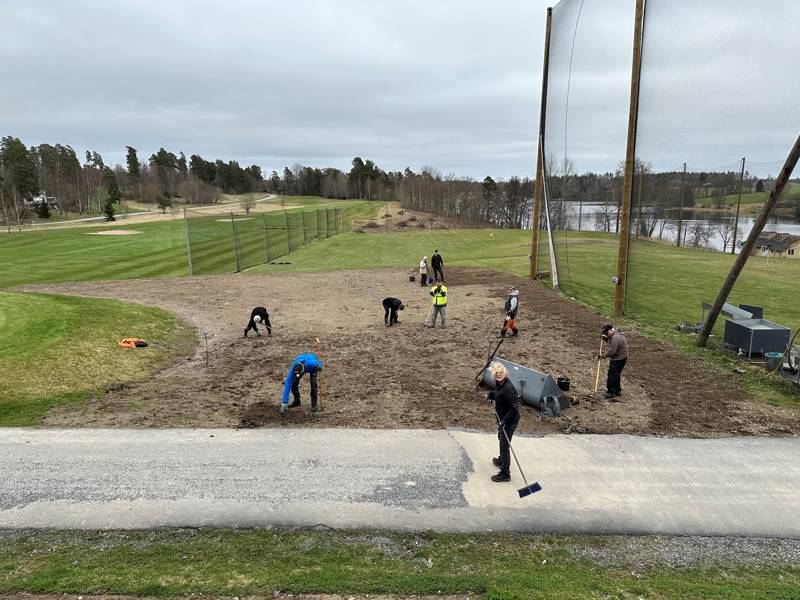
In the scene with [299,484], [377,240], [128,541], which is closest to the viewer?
[128,541]

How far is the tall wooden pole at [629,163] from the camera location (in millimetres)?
15648

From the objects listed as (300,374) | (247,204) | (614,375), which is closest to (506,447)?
(300,374)

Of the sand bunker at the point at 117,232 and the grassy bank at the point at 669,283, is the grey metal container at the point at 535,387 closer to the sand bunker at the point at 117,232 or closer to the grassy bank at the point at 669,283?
the grassy bank at the point at 669,283

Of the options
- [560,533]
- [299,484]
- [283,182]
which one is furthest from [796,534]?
[283,182]

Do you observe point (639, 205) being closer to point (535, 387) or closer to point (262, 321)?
point (535, 387)

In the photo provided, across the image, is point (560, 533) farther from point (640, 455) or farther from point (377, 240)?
point (377, 240)

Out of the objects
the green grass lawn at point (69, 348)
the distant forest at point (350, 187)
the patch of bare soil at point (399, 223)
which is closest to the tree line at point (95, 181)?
the distant forest at point (350, 187)

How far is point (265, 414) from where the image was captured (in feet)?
31.6

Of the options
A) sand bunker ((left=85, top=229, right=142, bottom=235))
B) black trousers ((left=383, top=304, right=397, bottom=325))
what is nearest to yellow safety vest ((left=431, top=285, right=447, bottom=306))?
black trousers ((left=383, top=304, right=397, bottom=325))

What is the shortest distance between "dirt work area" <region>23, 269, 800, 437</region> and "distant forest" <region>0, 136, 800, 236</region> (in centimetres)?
513

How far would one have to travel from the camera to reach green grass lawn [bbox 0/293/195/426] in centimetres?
1042

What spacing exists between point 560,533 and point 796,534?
9.97 feet

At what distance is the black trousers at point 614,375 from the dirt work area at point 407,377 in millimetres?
340

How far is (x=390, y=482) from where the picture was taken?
7.34 metres
